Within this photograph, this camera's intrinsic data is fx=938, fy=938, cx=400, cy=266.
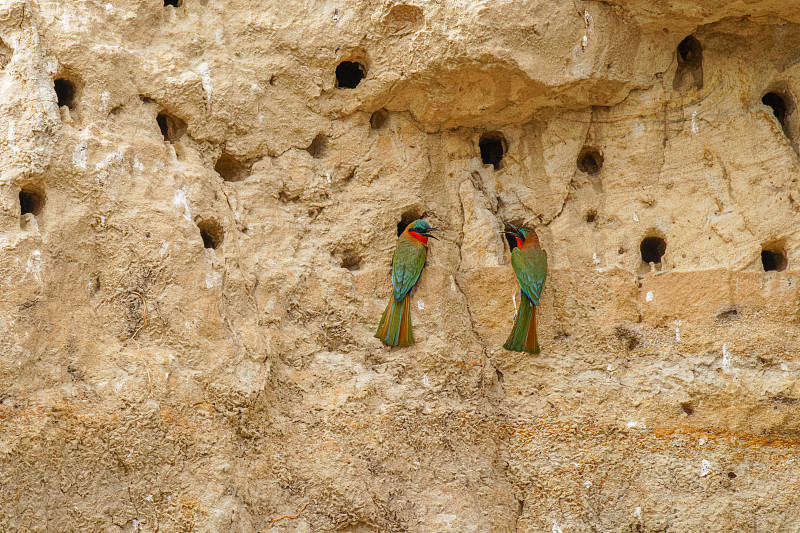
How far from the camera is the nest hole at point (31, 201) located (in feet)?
12.8

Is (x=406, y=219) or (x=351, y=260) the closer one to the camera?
(x=351, y=260)

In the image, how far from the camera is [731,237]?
14.0ft

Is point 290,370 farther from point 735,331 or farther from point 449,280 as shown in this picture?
point 735,331

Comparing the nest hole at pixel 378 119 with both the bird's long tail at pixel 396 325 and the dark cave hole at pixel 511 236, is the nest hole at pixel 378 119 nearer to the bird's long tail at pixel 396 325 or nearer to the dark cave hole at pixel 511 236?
the dark cave hole at pixel 511 236

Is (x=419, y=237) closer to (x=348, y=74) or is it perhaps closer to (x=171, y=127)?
(x=348, y=74)

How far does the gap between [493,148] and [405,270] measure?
92cm

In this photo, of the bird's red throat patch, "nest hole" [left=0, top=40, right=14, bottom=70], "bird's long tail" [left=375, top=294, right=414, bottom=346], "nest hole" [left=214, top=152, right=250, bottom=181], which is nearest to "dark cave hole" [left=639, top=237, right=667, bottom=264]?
the bird's red throat patch

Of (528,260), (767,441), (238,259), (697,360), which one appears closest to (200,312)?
(238,259)

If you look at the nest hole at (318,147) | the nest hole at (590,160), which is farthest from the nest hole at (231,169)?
the nest hole at (590,160)

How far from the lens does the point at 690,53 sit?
453 centimetres

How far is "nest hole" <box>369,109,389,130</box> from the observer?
4.62m

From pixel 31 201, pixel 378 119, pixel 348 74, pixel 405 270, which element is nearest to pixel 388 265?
pixel 405 270

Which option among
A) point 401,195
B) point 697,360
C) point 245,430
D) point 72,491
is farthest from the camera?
point 401,195

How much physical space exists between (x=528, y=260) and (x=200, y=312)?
151 cm
